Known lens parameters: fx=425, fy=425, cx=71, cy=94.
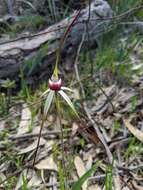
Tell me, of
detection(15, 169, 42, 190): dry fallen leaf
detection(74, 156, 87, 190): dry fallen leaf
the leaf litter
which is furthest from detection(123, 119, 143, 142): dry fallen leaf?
detection(15, 169, 42, 190): dry fallen leaf

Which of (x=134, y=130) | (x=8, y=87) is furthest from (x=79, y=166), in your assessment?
(x=8, y=87)

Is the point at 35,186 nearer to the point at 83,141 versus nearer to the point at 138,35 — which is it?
the point at 83,141

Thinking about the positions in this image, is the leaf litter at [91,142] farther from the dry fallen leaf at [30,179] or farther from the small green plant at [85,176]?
the small green plant at [85,176]

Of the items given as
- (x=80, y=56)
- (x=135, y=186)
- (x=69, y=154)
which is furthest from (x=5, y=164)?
(x=80, y=56)

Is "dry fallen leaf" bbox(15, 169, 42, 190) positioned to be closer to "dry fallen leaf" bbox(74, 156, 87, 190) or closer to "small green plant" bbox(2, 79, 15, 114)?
"dry fallen leaf" bbox(74, 156, 87, 190)

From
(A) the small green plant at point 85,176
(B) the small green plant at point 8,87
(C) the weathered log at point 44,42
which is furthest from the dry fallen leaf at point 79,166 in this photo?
(C) the weathered log at point 44,42

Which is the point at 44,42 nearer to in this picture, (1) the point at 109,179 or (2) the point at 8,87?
(2) the point at 8,87
